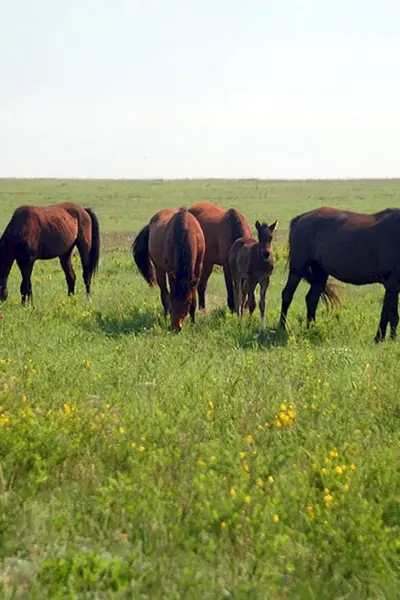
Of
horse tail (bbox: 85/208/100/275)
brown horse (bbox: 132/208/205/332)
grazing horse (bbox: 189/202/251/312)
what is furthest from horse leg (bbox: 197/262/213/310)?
horse tail (bbox: 85/208/100/275)

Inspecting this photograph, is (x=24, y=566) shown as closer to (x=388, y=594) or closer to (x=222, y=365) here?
(x=388, y=594)

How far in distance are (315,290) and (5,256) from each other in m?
5.90

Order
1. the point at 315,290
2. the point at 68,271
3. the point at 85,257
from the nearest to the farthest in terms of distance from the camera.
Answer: the point at 315,290, the point at 68,271, the point at 85,257

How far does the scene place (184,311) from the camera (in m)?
10.4

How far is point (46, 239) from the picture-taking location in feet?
46.6

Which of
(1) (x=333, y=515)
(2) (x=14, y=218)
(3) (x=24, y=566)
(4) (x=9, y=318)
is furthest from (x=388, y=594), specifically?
(2) (x=14, y=218)

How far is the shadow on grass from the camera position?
10.3 metres

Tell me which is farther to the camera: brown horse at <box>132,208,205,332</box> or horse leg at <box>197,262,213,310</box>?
horse leg at <box>197,262,213,310</box>

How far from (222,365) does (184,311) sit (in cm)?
282

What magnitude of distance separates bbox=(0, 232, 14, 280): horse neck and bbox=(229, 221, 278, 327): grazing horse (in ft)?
13.8

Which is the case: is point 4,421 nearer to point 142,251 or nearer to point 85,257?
point 142,251

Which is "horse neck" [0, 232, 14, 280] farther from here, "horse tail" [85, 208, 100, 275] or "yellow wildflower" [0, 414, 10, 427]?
"yellow wildflower" [0, 414, 10, 427]

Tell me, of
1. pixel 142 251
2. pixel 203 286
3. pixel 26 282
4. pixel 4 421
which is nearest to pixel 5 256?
pixel 26 282

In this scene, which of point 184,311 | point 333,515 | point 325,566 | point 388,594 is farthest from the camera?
point 184,311
